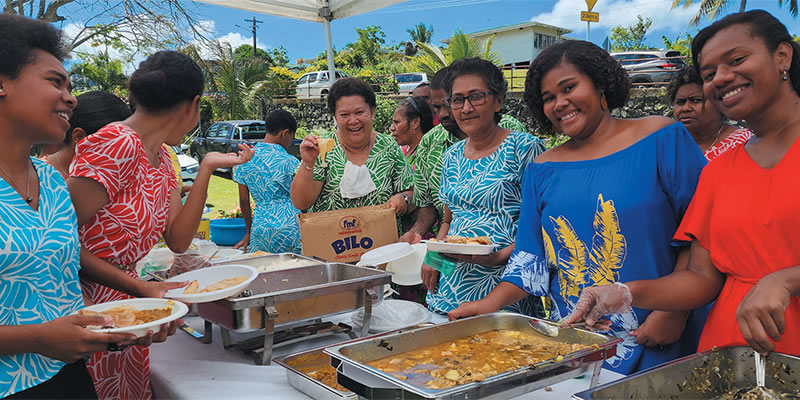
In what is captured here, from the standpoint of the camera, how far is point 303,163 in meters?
2.71

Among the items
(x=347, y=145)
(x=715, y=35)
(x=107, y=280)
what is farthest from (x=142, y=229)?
(x=715, y=35)

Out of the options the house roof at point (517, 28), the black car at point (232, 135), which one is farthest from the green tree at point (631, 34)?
the black car at point (232, 135)

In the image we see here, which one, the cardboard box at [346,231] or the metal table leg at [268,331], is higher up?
the cardboard box at [346,231]

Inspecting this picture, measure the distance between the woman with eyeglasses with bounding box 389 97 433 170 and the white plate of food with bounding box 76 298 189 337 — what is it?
101 inches

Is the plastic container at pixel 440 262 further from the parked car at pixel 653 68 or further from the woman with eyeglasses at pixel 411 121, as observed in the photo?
the parked car at pixel 653 68

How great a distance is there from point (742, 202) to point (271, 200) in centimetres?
300

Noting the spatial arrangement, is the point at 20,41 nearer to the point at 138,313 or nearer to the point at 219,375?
the point at 138,313

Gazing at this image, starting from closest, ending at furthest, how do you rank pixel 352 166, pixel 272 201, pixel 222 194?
pixel 352 166 → pixel 272 201 → pixel 222 194

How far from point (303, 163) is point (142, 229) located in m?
1.10

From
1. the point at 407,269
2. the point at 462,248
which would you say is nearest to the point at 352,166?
the point at 407,269

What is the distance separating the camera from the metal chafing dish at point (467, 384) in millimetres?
1050

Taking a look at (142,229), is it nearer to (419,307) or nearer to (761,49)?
(419,307)

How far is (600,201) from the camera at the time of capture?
59.6 inches

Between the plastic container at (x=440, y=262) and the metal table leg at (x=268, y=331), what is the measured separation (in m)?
0.60
